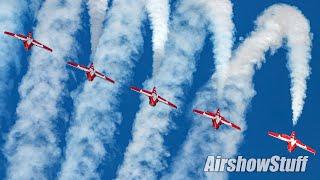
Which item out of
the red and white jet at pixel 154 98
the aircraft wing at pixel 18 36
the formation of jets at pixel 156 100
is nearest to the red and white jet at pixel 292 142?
the formation of jets at pixel 156 100

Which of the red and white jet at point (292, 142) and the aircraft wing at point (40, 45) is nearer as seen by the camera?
the red and white jet at point (292, 142)

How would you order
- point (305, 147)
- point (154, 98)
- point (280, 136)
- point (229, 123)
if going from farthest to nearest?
point (154, 98) → point (229, 123) → point (305, 147) → point (280, 136)

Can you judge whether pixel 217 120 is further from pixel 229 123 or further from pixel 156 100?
pixel 156 100

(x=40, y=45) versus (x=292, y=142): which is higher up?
(x=40, y=45)

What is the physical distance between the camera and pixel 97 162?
178 meters

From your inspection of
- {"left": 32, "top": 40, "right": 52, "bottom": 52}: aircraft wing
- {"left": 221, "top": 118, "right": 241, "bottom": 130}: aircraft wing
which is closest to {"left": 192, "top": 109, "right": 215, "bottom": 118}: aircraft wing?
{"left": 221, "top": 118, "right": 241, "bottom": 130}: aircraft wing

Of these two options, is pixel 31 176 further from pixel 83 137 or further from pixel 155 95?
pixel 155 95

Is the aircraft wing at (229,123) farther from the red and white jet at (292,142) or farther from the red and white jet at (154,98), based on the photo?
the red and white jet at (154,98)

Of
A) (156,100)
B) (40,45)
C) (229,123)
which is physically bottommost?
(229,123)

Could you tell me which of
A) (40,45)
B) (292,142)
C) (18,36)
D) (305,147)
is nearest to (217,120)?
(292,142)

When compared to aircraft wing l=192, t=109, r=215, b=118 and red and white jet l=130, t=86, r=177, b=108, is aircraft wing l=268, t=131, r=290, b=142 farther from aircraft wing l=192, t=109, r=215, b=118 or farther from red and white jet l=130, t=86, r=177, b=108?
red and white jet l=130, t=86, r=177, b=108

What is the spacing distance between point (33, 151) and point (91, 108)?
1866cm

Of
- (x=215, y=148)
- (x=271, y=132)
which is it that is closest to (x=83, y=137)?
(x=215, y=148)

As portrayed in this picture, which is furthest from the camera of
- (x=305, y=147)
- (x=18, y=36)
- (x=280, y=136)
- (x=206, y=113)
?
(x=18, y=36)
